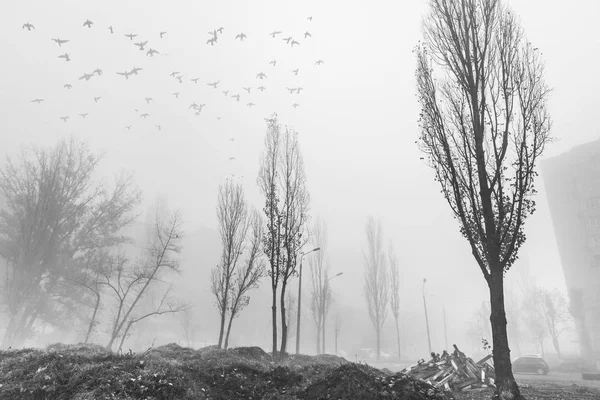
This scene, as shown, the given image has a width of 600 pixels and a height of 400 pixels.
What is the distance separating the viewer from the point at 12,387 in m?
6.87

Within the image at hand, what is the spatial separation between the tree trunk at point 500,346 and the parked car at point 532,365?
2614 centimetres

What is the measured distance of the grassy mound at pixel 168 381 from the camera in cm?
668

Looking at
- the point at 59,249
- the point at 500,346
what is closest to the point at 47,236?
the point at 59,249

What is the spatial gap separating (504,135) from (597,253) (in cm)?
5546

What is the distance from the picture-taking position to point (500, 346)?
8656 mm

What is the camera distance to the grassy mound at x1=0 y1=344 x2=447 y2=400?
6680 mm

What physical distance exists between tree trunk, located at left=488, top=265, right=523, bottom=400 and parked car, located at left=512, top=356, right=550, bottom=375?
2614 cm

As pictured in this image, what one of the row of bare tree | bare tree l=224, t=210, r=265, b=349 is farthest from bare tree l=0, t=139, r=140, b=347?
bare tree l=224, t=210, r=265, b=349

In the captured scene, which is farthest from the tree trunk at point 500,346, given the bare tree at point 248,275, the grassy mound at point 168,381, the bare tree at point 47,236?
the bare tree at point 47,236

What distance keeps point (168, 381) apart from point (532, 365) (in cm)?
3323

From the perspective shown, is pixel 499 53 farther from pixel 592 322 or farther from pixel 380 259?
pixel 592 322

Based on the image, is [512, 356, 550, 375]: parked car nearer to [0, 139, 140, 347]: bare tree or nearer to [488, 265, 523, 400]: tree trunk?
[488, 265, 523, 400]: tree trunk

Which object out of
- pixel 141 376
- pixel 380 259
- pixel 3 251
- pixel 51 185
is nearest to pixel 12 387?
pixel 141 376

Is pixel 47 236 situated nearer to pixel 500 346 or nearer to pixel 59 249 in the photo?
pixel 59 249
